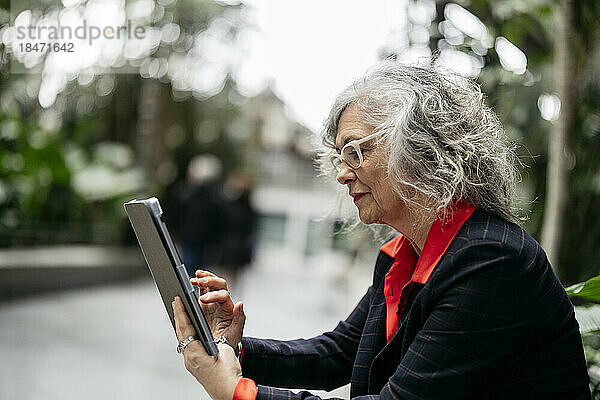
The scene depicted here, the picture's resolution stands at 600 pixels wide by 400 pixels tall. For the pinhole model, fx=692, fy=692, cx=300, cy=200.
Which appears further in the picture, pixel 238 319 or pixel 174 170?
pixel 174 170

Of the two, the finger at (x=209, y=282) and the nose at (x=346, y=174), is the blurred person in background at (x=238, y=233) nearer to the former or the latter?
the finger at (x=209, y=282)

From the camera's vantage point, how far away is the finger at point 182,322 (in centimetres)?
135

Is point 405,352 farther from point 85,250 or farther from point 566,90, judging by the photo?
point 85,250

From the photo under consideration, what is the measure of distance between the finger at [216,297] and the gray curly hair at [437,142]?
45 centimetres

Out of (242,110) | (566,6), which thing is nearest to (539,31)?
(566,6)

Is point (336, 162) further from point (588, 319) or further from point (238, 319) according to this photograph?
point (588, 319)

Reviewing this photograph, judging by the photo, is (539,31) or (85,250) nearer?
(539,31)

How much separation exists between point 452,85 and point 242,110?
45.4ft

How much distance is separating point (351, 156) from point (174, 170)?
12554 mm

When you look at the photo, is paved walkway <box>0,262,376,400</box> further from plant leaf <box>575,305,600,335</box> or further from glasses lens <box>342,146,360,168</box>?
glasses lens <box>342,146,360,168</box>

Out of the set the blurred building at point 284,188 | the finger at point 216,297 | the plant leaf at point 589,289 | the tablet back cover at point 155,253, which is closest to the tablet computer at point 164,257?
the tablet back cover at point 155,253

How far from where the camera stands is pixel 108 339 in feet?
18.6

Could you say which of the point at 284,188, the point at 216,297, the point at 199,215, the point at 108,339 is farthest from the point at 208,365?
the point at 284,188

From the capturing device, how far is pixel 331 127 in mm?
1604
